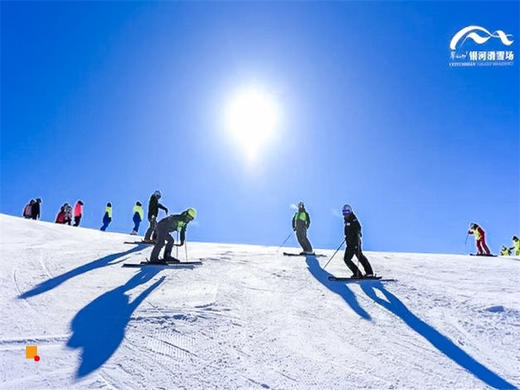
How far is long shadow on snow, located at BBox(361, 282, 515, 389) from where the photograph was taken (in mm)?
4984

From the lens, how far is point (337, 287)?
880cm

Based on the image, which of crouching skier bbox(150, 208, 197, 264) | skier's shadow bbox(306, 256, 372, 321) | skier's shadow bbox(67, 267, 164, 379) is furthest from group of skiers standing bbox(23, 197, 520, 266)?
skier's shadow bbox(67, 267, 164, 379)

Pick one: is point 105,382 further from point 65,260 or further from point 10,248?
point 10,248

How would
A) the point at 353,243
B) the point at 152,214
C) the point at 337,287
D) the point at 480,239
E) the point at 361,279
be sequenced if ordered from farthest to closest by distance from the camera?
the point at 480,239 → the point at 152,214 → the point at 353,243 → the point at 361,279 → the point at 337,287

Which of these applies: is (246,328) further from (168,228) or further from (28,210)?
(28,210)

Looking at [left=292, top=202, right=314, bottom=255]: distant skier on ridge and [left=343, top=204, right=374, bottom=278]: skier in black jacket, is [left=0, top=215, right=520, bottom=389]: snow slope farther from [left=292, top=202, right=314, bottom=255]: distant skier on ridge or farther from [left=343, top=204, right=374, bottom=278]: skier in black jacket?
[left=292, top=202, right=314, bottom=255]: distant skier on ridge

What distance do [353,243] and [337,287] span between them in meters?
1.57

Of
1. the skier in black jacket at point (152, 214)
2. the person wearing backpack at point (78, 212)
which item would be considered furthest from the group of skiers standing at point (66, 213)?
the skier in black jacket at point (152, 214)

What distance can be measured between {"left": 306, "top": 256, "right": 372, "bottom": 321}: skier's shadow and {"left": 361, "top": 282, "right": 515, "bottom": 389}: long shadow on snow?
495 millimetres

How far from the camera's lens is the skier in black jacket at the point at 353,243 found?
9.71 metres

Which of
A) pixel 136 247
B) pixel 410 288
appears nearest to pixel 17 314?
pixel 136 247

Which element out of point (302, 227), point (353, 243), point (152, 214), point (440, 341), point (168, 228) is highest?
point (152, 214)

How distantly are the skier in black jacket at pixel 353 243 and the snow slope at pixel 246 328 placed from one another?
23.5 inches

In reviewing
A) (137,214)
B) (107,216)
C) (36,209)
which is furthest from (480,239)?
(36,209)
